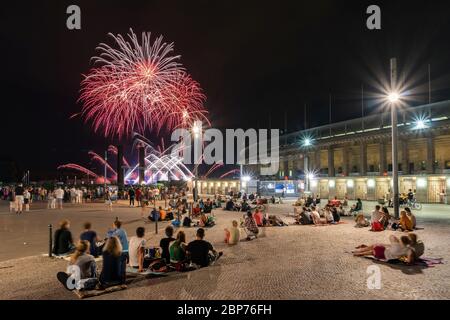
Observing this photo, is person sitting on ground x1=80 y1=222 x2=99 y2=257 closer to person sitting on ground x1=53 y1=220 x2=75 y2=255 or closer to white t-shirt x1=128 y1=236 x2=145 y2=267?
person sitting on ground x1=53 y1=220 x2=75 y2=255

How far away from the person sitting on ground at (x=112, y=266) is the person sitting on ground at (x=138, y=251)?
1227 millimetres

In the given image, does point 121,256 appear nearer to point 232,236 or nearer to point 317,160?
point 232,236

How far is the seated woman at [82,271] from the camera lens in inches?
327

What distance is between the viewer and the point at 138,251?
10.2 meters

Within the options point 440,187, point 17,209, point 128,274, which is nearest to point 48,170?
point 17,209

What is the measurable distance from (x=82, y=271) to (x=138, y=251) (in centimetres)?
194

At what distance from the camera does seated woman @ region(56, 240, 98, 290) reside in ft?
27.3

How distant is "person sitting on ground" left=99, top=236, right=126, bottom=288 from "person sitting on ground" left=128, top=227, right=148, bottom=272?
4.03ft

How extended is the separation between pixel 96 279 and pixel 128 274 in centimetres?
135

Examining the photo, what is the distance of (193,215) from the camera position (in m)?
25.0

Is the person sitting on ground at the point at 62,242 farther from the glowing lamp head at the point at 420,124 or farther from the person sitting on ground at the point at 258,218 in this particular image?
the glowing lamp head at the point at 420,124

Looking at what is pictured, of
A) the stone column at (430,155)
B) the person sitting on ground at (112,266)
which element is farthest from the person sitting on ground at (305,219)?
the stone column at (430,155)
